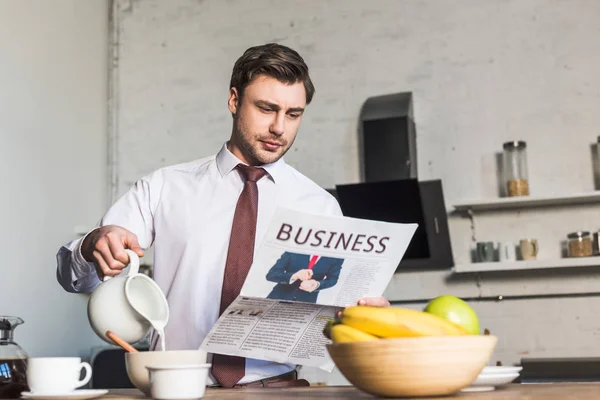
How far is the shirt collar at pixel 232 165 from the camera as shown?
202 cm

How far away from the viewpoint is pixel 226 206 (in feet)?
6.51

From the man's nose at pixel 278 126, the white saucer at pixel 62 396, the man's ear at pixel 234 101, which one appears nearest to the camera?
the white saucer at pixel 62 396

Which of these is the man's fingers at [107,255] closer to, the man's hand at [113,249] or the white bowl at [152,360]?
the man's hand at [113,249]

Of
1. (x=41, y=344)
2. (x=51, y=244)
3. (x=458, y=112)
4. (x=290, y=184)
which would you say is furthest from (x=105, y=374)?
(x=458, y=112)

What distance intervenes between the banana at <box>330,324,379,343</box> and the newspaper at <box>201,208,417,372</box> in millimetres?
306

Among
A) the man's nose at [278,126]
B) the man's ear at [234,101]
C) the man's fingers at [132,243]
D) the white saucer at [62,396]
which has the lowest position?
the white saucer at [62,396]

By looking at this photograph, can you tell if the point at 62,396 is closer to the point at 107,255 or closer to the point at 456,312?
the point at 107,255

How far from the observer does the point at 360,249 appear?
1416 millimetres

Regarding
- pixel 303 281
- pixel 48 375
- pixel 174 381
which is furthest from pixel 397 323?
pixel 48 375

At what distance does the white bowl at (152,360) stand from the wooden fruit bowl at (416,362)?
0.82ft

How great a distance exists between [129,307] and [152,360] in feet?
0.48

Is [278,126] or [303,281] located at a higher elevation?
[278,126]

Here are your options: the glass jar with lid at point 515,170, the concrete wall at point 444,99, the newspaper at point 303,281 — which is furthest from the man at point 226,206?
the concrete wall at point 444,99

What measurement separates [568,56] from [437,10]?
795 mm
